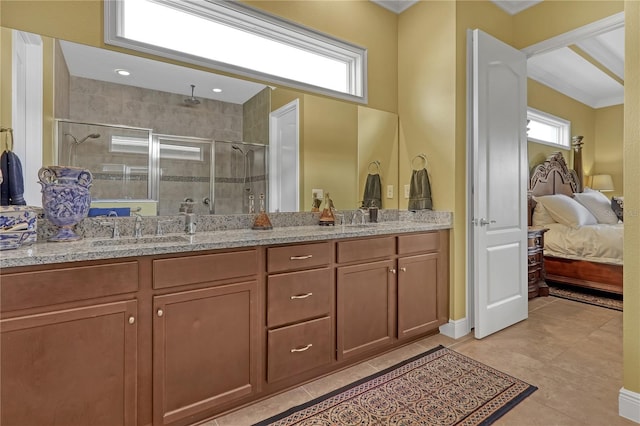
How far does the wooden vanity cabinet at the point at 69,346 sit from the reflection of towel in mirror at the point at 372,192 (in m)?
1.97

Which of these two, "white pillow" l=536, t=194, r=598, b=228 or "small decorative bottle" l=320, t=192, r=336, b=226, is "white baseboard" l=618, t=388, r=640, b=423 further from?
"white pillow" l=536, t=194, r=598, b=228

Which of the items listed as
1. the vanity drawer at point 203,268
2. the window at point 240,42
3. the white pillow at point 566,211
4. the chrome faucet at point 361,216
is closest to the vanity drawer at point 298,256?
the vanity drawer at point 203,268

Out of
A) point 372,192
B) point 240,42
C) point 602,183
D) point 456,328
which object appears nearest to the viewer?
point 240,42

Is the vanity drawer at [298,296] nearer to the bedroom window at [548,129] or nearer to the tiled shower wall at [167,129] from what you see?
the tiled shower wall at [167,129]

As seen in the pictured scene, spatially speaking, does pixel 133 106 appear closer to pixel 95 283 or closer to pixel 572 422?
pixel 95 283

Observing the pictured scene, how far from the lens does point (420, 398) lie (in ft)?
5.99

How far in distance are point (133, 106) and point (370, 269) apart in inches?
70.6

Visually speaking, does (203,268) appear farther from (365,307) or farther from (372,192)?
(372,192)

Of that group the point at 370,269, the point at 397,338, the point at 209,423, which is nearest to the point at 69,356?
the point at 209,423

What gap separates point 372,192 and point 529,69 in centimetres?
351

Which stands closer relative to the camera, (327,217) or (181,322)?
(181,322)

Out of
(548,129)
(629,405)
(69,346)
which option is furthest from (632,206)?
(548,129)

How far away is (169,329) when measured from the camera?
4.88 ft

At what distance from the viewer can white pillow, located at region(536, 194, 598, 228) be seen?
4.10 meters
